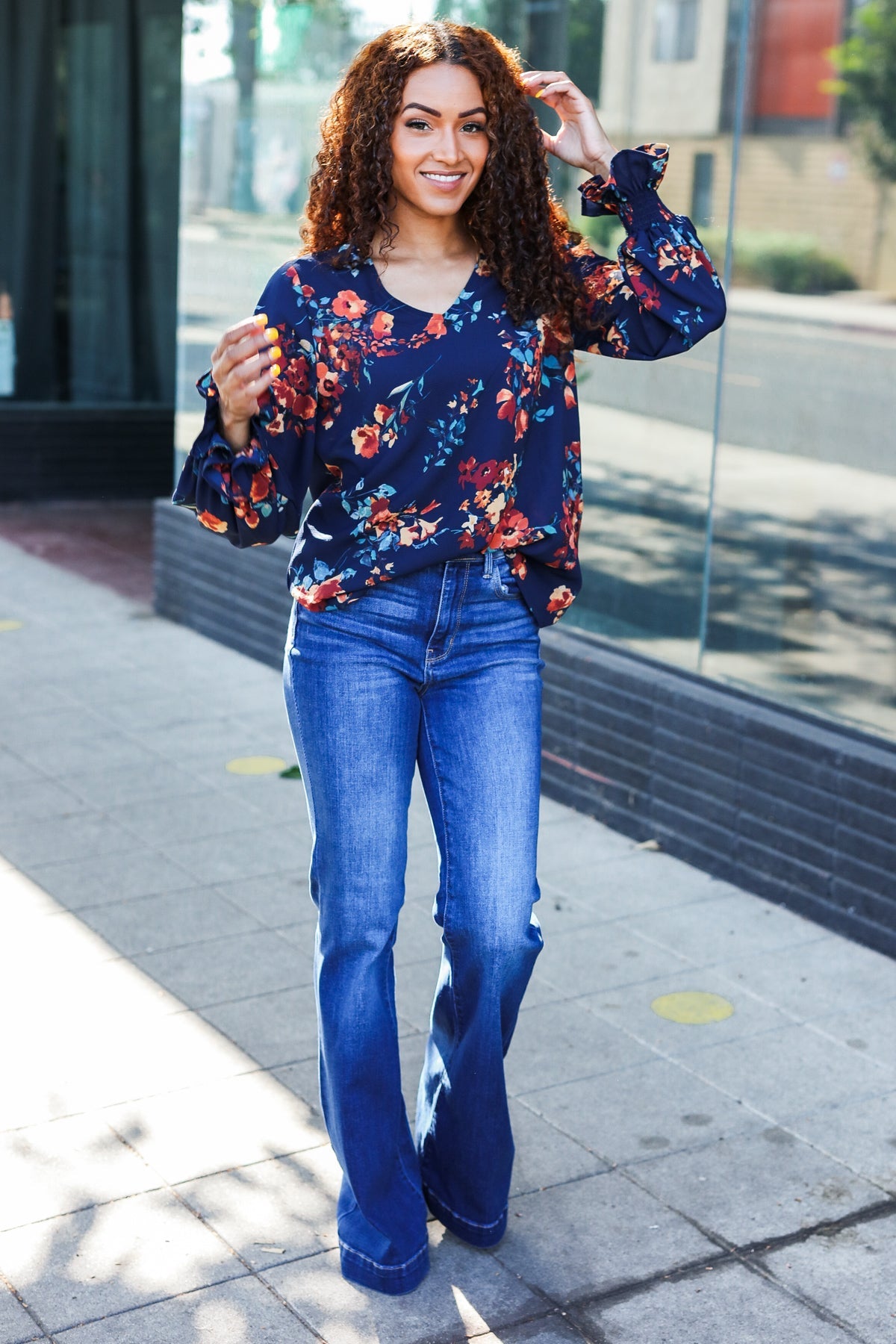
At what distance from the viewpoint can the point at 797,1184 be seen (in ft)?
11.2

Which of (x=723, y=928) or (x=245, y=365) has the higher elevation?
(x=245, y=365)

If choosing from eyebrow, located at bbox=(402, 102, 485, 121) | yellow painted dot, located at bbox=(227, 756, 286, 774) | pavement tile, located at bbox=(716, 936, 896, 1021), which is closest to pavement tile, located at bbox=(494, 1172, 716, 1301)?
pavement tile, located at bbox=(716, 936, 896, 1021)

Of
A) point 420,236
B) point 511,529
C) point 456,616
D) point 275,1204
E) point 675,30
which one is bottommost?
point 275,1204

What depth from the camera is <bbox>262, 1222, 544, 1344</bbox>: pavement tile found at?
2902 millimetres

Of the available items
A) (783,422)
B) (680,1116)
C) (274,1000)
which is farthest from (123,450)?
(680,1116)

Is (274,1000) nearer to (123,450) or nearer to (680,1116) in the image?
(680,1116)

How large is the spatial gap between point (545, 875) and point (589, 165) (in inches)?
98.6

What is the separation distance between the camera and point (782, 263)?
5.02 m

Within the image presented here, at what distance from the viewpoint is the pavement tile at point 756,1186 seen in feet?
10.7

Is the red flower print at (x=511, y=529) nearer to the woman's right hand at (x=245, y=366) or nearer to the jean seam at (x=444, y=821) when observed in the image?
the jean seam at (x=444, y=821)

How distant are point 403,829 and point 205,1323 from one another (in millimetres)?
898

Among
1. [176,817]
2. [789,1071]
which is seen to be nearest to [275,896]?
[176,817]

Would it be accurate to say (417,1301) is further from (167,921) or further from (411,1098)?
(167,921)

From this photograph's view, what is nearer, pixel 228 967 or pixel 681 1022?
pixel 681 1022
